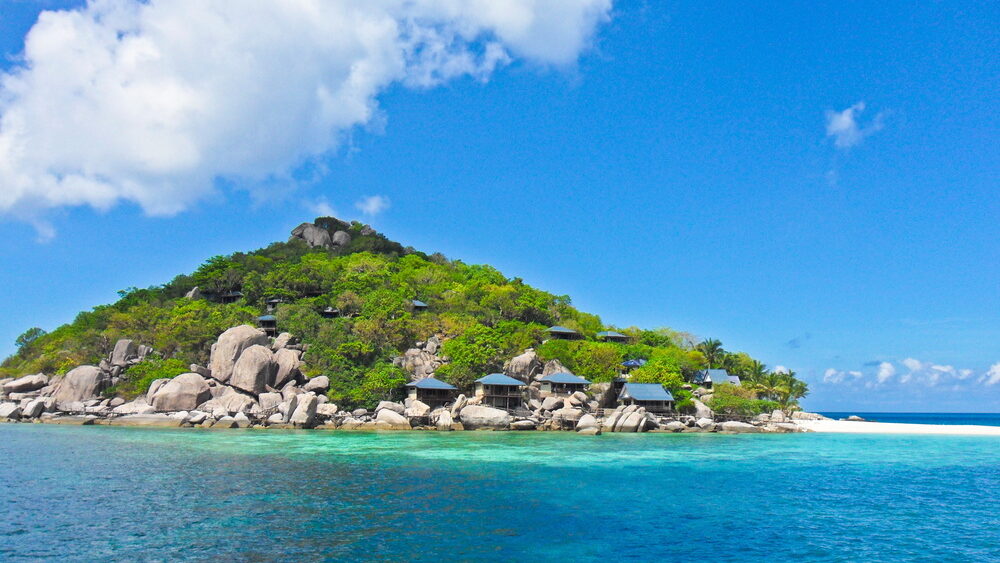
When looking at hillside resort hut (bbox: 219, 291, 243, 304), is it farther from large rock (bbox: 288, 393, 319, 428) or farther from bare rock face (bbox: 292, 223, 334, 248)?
large rock (bbox: 288, 393, 319, 428)

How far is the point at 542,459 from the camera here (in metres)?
26.5

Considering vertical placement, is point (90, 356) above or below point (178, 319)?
below

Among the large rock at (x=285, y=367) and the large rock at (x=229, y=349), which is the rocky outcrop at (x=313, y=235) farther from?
the large rock at (x=285, y=367)

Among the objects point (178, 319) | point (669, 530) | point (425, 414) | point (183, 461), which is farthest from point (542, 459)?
point (178, 319)

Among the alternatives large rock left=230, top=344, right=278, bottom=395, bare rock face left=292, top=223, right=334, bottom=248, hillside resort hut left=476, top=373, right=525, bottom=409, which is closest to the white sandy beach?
hillside resort hut left=476, top=373, right=525, bottom=409

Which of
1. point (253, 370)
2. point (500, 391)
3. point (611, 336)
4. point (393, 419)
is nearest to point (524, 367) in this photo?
point (500, 391)

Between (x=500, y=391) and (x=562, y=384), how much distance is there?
5.60 meters

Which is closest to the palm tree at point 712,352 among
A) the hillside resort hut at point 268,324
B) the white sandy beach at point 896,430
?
the white sandy beach at point 896,430

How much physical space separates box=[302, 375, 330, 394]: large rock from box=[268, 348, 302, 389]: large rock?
190 cm

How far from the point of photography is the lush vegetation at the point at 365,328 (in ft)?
155

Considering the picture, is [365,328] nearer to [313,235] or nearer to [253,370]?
[253,370]

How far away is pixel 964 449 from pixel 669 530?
112 feet

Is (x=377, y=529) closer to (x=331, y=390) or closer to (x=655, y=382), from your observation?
(x=331, y=390)

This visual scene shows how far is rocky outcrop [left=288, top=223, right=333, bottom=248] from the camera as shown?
84.2 meters
